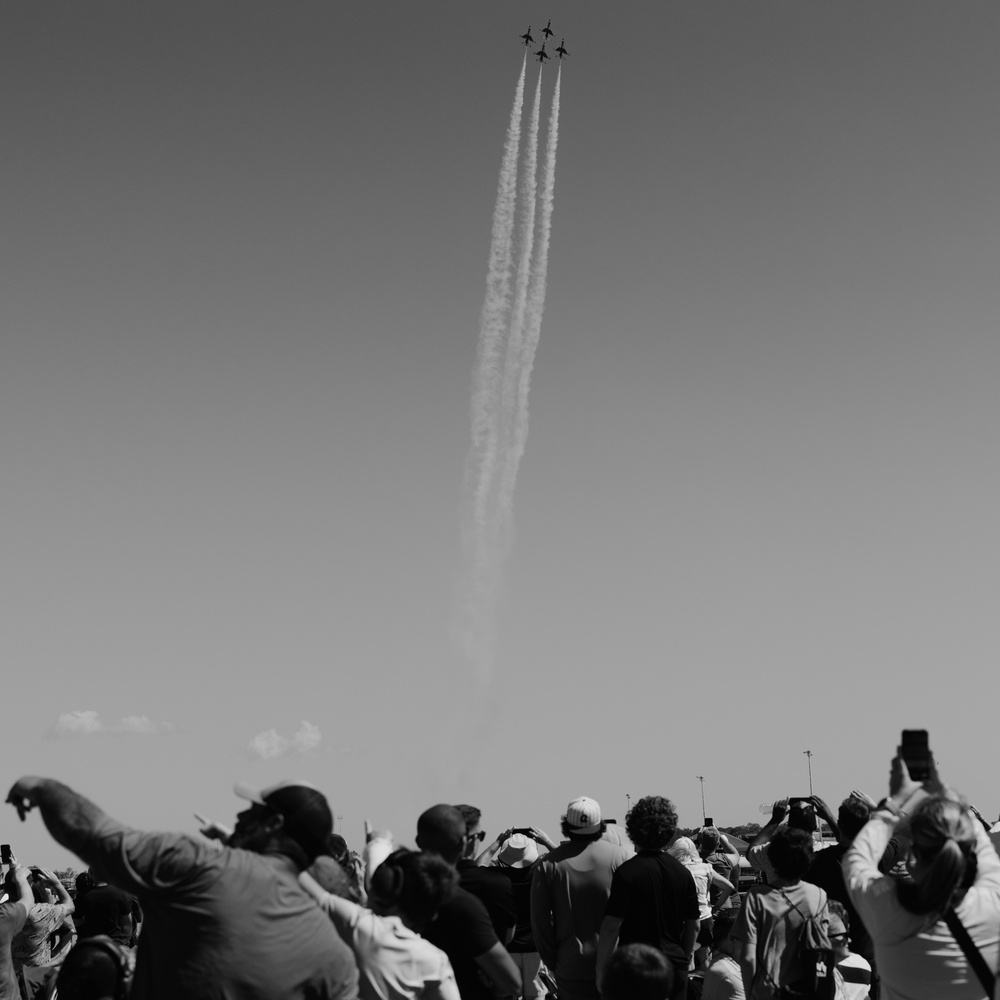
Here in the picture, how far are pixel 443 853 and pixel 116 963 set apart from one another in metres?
2.10

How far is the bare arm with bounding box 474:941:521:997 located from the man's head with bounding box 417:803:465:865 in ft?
1.88

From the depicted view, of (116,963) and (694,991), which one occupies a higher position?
(116,963)

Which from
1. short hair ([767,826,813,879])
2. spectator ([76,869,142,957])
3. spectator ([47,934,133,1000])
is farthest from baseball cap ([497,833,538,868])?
spectator ([47,934,133,1000])

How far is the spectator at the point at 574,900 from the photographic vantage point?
909 cm

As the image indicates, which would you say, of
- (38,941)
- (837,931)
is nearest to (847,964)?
(837,931)

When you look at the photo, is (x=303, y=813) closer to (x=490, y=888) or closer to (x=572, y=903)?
(x=490, y=888)

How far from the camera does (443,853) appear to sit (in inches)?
277

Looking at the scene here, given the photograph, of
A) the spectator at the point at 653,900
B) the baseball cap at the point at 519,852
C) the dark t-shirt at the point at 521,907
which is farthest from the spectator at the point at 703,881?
the spectator at the point at 653,900

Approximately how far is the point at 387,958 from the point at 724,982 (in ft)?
14.2

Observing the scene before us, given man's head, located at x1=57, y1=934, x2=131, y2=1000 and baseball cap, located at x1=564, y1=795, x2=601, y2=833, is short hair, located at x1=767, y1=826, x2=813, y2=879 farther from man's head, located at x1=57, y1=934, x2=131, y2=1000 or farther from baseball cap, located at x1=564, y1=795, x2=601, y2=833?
man's head, located at x1=57, y1=934, x2=131, y2=1000

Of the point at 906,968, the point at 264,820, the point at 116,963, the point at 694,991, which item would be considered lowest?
the point at 694,991

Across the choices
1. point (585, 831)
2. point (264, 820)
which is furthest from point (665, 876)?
point (264, 820)

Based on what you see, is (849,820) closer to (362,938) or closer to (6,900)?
(362,938)

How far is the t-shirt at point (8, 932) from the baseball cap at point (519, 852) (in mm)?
4093
